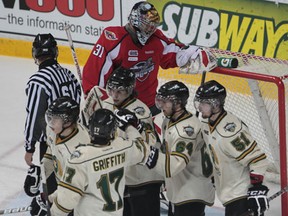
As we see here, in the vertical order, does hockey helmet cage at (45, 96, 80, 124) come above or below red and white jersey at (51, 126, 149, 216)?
above

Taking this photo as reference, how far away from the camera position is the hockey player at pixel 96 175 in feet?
11.1

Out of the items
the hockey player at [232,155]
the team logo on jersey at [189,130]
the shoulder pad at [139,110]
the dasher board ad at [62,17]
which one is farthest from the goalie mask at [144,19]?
the dasher board ad at [62,17]

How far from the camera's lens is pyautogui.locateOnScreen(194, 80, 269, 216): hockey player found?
3799mm

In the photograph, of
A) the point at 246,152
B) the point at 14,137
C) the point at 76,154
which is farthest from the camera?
the point at 14,137

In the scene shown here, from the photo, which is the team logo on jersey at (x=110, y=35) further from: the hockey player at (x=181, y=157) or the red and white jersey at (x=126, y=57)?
the hockey player at (x=181, y=157)

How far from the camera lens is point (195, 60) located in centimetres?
447

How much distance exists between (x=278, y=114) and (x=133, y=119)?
103 cm

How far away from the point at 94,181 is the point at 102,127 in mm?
220

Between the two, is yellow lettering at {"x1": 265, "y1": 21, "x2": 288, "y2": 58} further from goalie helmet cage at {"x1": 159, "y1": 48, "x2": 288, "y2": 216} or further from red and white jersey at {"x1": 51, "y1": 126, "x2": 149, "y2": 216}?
red and white jersey at {"x1": 51, "y1": 126, "x2": 149, "y2": 216}

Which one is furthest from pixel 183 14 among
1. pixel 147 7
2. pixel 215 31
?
pixel 147 7

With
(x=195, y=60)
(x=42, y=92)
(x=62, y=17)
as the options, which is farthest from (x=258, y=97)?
(x=62, y=17)

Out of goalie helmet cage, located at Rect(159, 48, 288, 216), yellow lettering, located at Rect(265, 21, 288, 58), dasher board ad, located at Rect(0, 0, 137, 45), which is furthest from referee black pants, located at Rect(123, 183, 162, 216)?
dasher board ad, located at Rect(0, 0, 137, 45)

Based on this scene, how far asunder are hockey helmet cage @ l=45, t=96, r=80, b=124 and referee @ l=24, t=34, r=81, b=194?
555mm

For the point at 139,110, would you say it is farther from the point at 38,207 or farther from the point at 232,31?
the point at 232,31
